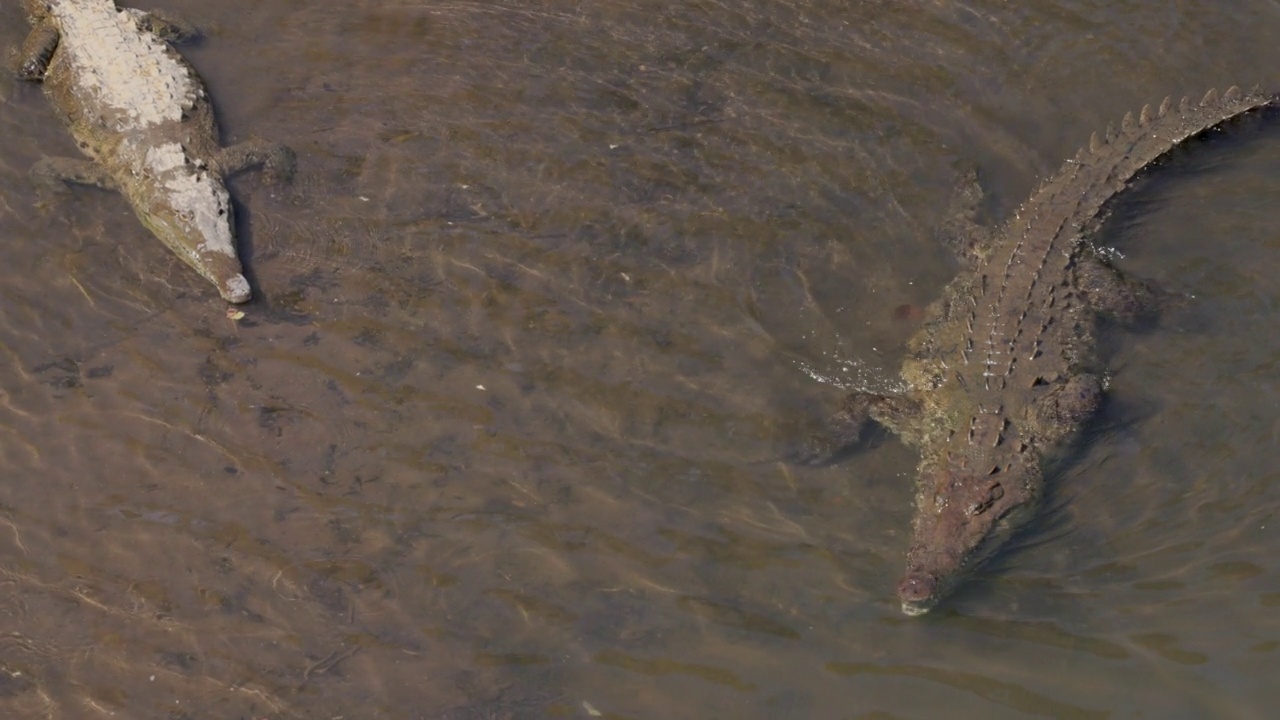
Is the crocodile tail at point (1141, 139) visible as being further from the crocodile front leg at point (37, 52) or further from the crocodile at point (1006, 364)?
the crocodile front leg at point (37, 52)

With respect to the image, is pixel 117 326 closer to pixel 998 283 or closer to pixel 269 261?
pixel 269 261

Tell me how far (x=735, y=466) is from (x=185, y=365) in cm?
334

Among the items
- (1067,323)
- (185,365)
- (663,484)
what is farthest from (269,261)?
(1067,323)

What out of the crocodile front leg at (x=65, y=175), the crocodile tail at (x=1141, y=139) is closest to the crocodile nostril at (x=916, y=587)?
the crocodile tail at (x=1141, y=139)

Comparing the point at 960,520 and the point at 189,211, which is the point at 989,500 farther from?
the point at 189,211

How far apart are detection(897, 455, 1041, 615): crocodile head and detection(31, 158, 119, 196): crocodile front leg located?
5820 millimetres

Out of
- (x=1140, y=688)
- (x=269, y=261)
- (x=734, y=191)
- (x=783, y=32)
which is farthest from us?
(x=783, y=32)

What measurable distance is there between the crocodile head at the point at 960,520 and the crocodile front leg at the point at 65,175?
5.82 m

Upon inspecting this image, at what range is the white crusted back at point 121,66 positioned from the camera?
24.6ft

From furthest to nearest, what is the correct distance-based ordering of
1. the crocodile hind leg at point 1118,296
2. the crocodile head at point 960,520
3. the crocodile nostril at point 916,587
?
1. the crocodile hind leg at point 1118,296
2. the crocodile head at point 960,520
3. the crocodile nostril at point 916,587

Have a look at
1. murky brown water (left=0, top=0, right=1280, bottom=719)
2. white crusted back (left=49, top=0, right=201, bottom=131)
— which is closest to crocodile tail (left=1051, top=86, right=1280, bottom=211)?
murky brown water (left=0, top=0, right=1280, bottom=719)

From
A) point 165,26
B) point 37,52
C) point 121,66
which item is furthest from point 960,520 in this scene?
point 37,52

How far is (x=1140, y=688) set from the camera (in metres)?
5.21

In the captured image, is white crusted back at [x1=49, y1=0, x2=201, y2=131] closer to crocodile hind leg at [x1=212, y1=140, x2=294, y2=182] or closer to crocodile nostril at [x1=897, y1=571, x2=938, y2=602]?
crocodile hind leg at [x1=212, y1=140, x2=294, y2=182]
